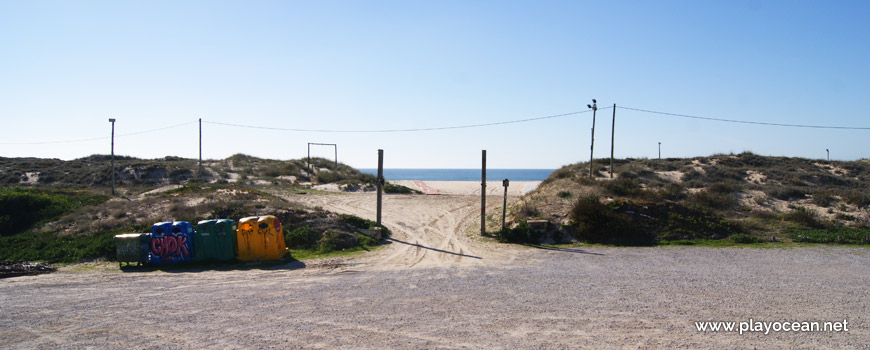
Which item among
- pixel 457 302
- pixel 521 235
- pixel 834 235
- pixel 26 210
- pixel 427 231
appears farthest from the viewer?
pixel 26 210

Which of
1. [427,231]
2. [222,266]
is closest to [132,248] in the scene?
[222,266]

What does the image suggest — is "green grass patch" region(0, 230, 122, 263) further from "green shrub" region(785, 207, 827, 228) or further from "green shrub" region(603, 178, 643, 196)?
"green shrub" region(785, 207, 827, 228)

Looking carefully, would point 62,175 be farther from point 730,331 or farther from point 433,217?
point 730,331

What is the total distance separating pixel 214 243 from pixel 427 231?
7652mm

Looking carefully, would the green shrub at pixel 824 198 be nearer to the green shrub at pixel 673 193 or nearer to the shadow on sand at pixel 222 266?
the green shrub at pixel 673 193

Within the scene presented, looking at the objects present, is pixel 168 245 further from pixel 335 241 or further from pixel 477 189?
pixel 477 189

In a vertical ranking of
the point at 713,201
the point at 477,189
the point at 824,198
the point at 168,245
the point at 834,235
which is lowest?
the point at 168,245

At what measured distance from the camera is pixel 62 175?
4244 centimetres

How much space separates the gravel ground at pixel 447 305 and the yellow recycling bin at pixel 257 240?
1049 mm

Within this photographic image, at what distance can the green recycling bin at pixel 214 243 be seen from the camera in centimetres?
1298

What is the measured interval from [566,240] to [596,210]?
1.57 meters

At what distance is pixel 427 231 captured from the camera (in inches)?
702

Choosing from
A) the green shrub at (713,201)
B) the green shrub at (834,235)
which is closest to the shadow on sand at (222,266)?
the green shrub at (713,201)

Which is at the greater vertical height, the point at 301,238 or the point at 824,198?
the point at 824,198
